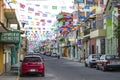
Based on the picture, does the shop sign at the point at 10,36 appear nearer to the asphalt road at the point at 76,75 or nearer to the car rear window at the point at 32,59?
the car rear window at the point at 32,59

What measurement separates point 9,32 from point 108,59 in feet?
38.0

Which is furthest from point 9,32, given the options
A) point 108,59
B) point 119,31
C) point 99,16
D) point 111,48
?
point 99,16

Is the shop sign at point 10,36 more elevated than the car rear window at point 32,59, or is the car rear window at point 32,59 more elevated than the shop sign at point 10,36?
the shop sign at point 10,36

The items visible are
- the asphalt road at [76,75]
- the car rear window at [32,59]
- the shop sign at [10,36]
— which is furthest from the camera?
the car rear window at [32,59]

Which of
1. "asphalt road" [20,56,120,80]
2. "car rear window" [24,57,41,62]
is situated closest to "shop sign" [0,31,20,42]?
"car rear window" [24,57,41,62]

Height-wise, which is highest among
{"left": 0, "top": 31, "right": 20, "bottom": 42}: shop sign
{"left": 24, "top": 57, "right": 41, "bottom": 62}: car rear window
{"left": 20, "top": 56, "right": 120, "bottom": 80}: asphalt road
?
{"left": 0, "top": 31, "right": 20, "bottom": 42}: shop sign

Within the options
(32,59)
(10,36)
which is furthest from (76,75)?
(10,36)

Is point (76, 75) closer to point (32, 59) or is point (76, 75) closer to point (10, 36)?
point (32, 59)

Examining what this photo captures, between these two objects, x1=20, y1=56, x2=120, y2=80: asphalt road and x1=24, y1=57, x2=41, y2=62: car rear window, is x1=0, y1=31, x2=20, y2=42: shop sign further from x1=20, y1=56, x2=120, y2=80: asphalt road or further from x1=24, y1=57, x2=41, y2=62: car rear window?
x1=20, y1=56, x2=120, y2=80: asphalt road

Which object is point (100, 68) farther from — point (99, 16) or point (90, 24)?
point (90, 24)

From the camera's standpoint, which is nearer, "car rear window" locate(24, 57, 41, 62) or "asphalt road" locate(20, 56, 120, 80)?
"asphalt road" locate(20, 56, 120, 80)

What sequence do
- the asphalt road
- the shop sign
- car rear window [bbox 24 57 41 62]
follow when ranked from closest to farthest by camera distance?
the asphalt road
the shop sign
car rear window [bbox 24 57 41 62]

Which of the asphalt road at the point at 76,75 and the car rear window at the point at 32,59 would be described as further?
→ the car rear window at the point at 32,59

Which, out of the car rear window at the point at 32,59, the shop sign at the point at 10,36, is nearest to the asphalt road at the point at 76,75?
the car rear window at the point at 32,59
